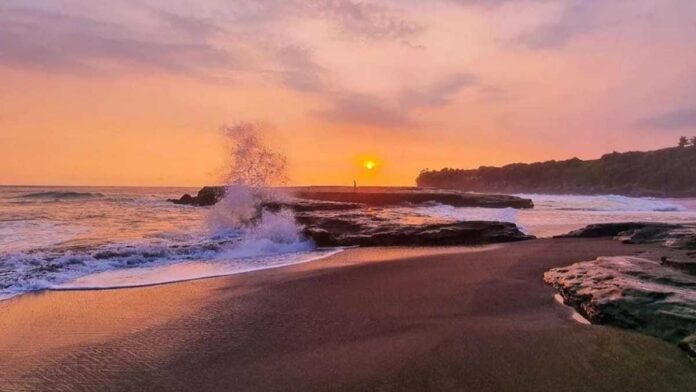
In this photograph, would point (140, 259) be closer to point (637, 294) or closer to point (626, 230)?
point (637, 294)

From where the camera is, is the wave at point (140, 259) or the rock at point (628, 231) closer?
the wave at point (140, 259)

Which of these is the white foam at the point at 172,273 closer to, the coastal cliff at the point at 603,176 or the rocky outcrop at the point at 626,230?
the rocky outcrop at the point at 626,230

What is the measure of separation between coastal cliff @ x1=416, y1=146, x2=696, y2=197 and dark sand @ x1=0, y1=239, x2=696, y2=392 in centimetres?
6330

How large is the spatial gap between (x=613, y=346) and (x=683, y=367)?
632 millimetres

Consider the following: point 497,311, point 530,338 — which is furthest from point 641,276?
point 530,338

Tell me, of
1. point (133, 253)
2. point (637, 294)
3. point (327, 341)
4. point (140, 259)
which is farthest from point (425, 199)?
point (327, 341)

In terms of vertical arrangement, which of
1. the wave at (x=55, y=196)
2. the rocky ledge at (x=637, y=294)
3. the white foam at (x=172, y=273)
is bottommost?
the white foam at (x=172, y=273)

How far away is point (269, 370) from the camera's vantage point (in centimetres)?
453

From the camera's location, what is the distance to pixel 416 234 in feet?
50.9

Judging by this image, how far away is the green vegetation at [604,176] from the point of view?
217ft

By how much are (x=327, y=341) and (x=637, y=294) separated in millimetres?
3464

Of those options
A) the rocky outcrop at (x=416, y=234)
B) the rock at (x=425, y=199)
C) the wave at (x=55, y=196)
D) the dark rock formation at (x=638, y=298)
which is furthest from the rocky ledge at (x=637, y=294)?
the wave at (x=55, y=196)

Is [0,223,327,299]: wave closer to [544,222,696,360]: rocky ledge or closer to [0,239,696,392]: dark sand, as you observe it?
[0,239,696,392]: dark sand

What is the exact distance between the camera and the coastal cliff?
6594cm
